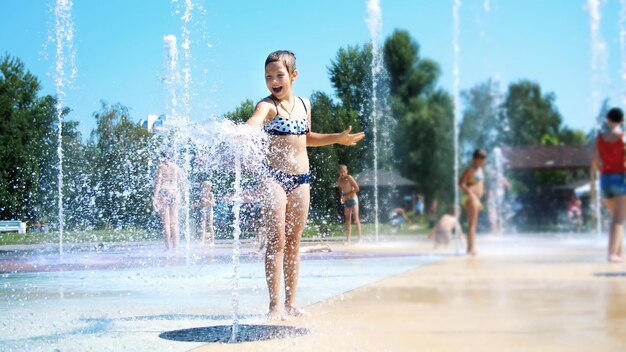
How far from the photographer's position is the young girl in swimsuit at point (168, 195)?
250 inches

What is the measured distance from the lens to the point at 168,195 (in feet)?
22.7

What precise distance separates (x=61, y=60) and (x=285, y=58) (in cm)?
321

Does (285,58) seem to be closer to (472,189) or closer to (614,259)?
(614,259)

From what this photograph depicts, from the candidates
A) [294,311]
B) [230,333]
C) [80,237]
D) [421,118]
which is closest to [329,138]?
[294,311]

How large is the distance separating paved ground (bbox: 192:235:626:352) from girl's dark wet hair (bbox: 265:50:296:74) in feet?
3.91

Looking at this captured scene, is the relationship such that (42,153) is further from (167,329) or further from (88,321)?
(167,329)

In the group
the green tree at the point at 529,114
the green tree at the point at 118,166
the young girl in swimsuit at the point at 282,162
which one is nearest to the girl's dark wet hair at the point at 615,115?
the green tree at the point at 118,166

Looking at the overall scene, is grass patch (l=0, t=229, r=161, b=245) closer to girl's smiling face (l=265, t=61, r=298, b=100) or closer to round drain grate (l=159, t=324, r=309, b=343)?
round drain grate (l=159, t=324, r=309, b=343)

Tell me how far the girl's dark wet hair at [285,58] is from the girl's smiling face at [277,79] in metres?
0.01

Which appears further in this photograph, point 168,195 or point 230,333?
Result: point 168,195

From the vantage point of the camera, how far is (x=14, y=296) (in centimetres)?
457

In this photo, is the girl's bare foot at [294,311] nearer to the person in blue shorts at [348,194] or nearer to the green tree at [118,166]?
the person in blue shorts at [348,194]

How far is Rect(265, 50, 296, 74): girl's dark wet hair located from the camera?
11.0ft

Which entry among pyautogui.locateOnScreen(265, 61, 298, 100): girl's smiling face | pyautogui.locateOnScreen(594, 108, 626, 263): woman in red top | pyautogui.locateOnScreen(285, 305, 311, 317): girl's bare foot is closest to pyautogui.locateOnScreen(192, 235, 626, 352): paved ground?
pyautogui.locateOnScreen(285, 305, 311, 317): girl's bare foot
